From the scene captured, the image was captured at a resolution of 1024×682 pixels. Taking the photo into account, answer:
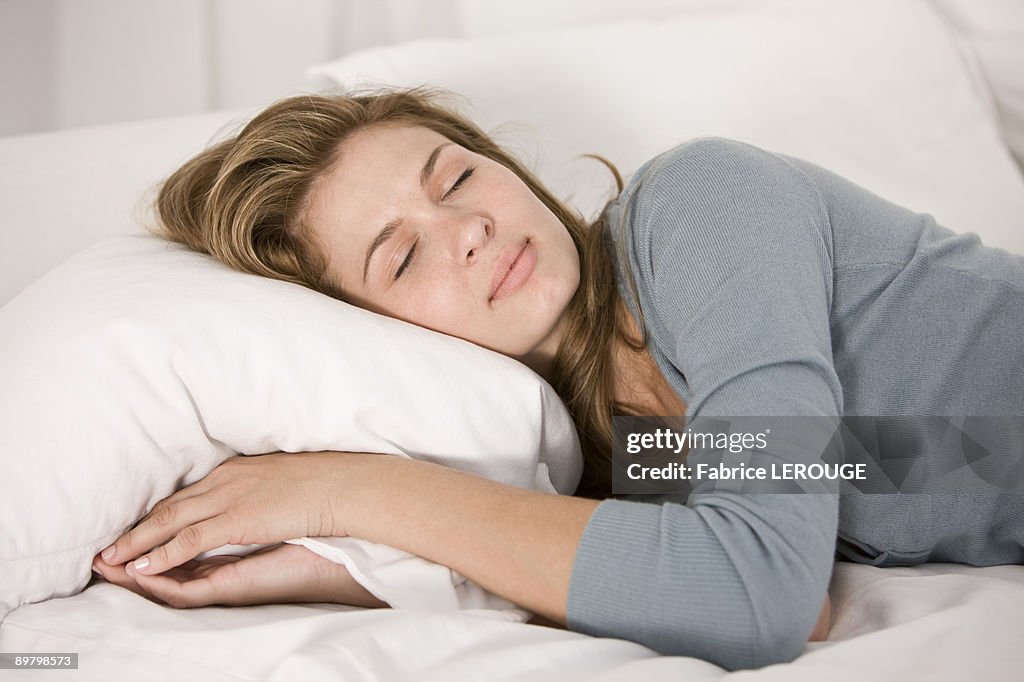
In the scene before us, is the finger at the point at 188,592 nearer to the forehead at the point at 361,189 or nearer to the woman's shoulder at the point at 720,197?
the forehead at the point at 361,189

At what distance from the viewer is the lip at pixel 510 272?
114cm

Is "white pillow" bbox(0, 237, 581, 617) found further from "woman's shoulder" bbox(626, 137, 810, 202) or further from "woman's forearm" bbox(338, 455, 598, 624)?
"woman's shoulder" bbox(626, 137, 810, 202)

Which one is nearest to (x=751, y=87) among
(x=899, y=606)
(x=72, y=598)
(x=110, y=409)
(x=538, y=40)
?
(x=538, y=40)

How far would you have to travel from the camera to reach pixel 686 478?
1214 millimetres

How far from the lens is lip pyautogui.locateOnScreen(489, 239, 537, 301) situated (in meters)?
1.14

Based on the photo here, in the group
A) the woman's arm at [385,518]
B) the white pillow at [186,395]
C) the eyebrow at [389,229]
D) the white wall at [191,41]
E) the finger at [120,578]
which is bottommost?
the finger at [120,578]

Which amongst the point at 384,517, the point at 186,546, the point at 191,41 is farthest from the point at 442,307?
the point at 191,41

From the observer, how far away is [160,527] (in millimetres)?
997

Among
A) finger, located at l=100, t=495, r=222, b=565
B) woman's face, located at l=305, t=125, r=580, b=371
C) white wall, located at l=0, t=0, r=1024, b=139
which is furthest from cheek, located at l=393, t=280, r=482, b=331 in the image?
white wall, located at l=0, t=0, r=1024, b=139

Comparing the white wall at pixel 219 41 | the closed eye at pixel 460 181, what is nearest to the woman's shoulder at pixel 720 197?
the closed eye at pixel 460 181

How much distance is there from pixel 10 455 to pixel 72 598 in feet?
0.54

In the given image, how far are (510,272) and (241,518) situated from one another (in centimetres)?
43

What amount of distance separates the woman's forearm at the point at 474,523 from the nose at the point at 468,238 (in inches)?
10.9

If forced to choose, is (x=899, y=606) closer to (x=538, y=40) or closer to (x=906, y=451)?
(x=906, y=451)
